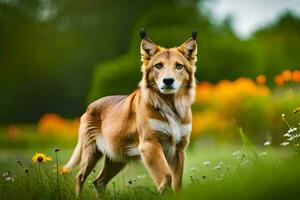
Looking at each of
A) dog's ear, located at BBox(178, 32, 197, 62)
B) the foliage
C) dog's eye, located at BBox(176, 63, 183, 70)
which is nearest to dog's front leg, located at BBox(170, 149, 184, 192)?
dog's eye, located at BBox(176, 63, 183, 70)

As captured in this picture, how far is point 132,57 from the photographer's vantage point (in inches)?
877

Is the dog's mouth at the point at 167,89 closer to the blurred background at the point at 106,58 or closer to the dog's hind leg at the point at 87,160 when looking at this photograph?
the dog's hind leg at the point at 87,160

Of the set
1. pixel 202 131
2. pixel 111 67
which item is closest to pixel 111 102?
pixel 202 131

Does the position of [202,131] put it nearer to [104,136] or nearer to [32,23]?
[104,136]

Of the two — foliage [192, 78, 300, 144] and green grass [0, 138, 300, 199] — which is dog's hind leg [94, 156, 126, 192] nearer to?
green grass [0, 138, 300, 199]

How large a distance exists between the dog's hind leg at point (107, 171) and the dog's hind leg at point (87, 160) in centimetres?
16

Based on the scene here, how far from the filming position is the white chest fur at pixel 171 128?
9.40m

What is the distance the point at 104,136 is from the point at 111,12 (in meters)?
29.2

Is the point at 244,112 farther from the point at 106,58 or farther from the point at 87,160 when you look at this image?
the point at 106,58

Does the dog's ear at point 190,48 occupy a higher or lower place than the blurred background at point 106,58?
lower

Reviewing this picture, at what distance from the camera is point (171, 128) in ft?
30.8

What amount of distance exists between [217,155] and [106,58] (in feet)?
72.9

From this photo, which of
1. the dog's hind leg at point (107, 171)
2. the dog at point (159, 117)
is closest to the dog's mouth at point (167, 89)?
the dog at point (159, 117)

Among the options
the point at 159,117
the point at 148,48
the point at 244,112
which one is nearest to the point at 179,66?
the point at 148,48
